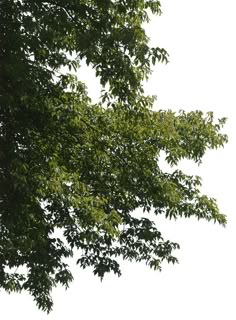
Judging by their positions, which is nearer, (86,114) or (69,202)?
(69,202)

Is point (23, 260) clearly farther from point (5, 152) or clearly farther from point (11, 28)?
point (11, 28)

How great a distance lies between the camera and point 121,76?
9555mm

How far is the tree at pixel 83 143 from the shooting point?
9.60 meters

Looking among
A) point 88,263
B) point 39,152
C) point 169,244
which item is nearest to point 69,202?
point 39,152

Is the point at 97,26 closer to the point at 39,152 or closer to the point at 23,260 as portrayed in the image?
the point at 39,152

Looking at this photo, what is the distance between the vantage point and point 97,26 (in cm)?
941

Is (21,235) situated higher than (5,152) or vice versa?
(5,152)

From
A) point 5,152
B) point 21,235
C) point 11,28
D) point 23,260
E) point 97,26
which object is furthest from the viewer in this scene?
point 23,260

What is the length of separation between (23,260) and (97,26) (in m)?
7.61

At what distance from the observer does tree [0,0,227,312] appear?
960cm

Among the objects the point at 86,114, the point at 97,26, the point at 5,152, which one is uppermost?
the point at 86,114

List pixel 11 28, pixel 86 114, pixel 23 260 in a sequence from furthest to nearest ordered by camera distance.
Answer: pixel 23 260 < pixel 86 114 < pixel 11 28

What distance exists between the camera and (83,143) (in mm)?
12781

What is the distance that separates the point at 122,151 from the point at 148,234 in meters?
2.72
